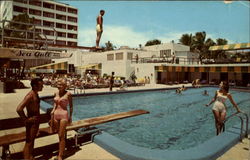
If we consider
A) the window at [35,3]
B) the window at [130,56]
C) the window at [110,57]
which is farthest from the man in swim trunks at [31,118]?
the window at [35,3]

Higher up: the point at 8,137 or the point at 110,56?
the point at 110,56

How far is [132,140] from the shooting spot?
21.7 feet

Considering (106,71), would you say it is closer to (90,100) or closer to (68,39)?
(90,100)

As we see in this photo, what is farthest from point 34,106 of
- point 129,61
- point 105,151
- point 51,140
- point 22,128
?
point 129,61

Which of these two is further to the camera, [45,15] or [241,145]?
[45,15]

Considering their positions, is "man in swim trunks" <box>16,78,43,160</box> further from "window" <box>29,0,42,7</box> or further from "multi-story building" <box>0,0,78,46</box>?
"window" <box>29,0,42,7</box>

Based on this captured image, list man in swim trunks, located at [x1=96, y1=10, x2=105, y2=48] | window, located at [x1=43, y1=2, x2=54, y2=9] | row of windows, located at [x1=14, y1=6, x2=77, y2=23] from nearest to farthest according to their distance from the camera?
man in swim trunks, located at [x1=96, y1=10, x2=105, y2=48] < row of windows, located at [x1=14, y1=6, x2=77, y2=23] < window, located at [x1=43, y1=2, x2=54, y2=9]

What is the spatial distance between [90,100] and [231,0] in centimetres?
1097

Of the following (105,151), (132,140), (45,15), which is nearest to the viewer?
(105,151)

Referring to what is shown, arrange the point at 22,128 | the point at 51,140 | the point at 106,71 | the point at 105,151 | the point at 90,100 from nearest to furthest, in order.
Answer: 1. the point at 105,151
2. the point at 51,140
3. the point at 22,128
4. the point at 90,100
5. the point at 106,71

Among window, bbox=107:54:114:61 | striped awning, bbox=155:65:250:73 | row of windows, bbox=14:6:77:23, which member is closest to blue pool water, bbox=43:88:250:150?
striped awning, bbox=155:65:250:73

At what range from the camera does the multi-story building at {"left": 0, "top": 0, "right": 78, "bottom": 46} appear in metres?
51.9

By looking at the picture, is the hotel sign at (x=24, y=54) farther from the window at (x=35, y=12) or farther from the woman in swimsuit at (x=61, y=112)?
the window at (x=35, y=12)

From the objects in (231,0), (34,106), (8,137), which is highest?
(231,0)
